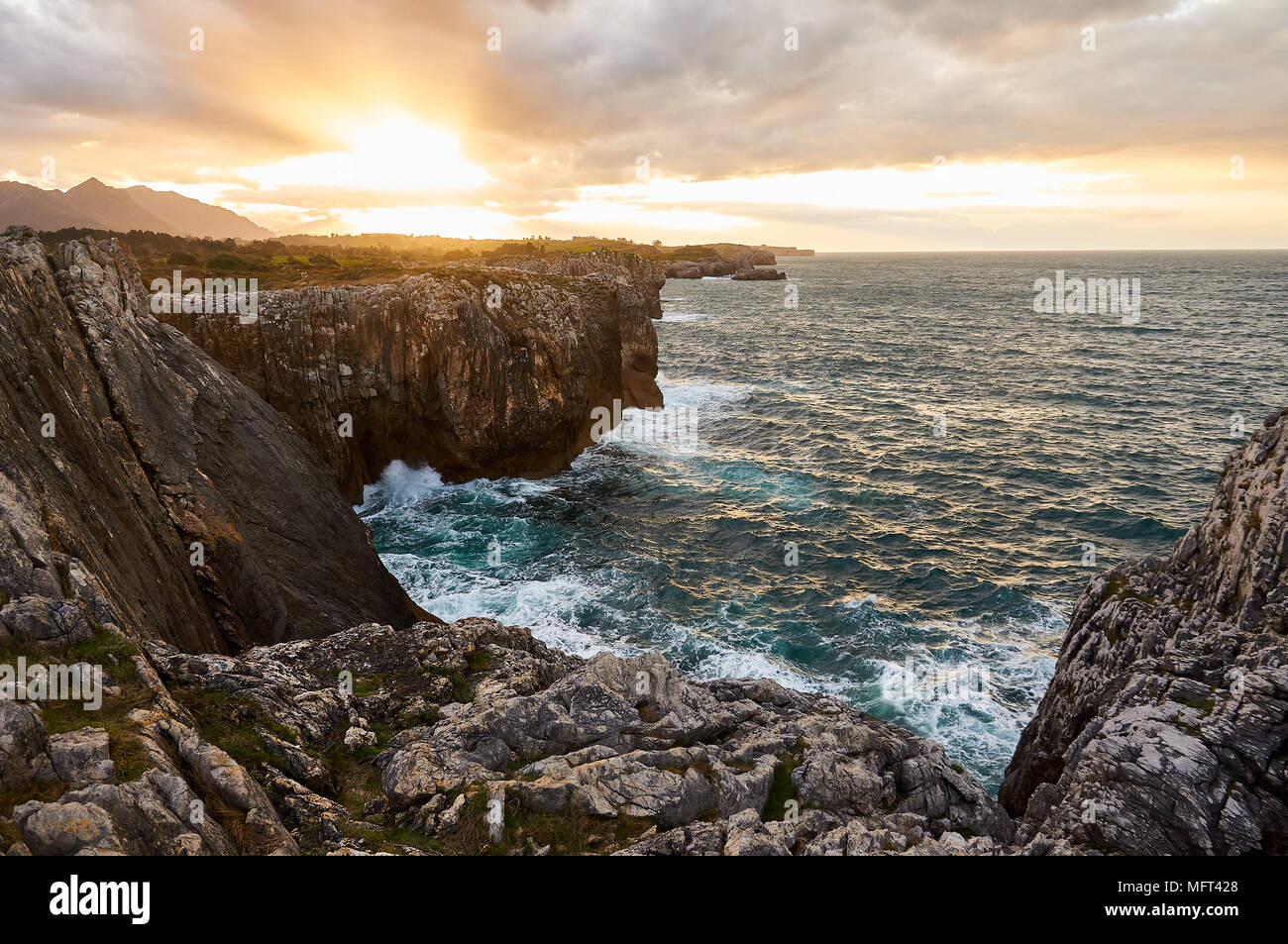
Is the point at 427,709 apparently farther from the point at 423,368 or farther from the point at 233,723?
the point at 423,368

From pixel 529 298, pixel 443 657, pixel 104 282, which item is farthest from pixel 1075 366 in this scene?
pixel 104 282

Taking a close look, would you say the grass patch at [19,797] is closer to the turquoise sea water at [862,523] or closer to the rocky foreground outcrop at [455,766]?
the rocky foreground outcrop at [455,766]

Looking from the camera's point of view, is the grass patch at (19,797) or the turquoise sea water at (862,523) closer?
the grass patch at (19,797)

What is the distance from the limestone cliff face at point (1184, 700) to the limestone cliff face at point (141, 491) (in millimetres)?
19397

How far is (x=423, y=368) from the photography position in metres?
41.3

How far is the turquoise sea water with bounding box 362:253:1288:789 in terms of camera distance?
2673 cm

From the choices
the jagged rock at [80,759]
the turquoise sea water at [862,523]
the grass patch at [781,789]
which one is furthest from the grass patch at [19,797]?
the turquoise sea water at [862,523]

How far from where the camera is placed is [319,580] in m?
24.1

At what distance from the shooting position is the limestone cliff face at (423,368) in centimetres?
3844

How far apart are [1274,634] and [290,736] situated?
781 inches

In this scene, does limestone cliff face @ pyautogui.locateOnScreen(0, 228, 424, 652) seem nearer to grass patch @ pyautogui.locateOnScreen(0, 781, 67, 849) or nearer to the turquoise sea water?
grass patch @ pyautogui.locateOnScreen(0, 781, 67, 849)

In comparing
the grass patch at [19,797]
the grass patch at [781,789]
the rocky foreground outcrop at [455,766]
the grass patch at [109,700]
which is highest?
the grass patch at [109,700]

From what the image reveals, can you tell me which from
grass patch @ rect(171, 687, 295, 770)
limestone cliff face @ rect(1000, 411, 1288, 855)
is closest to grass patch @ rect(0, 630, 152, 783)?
grass patch @ rect(171, 687, 295, 770)

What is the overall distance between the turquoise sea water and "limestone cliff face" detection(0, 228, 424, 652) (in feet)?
25.7
